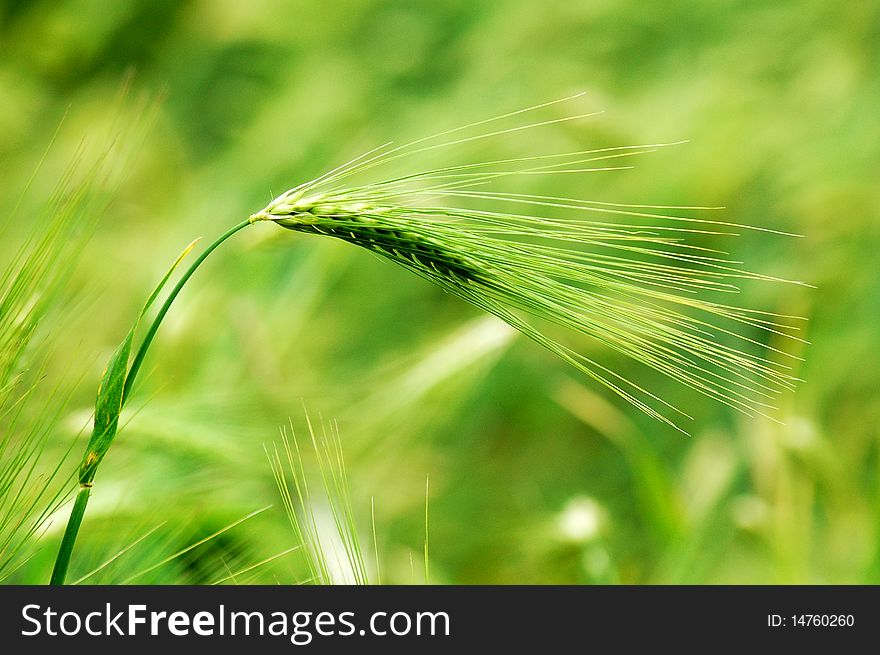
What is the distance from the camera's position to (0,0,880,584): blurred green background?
112 cm

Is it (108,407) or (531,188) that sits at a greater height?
(531,188)

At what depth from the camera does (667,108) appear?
1.59 metres

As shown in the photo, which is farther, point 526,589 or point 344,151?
point 344,151

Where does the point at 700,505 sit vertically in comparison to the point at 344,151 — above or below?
below

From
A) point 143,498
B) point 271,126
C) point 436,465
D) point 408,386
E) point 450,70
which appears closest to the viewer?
point 143,498

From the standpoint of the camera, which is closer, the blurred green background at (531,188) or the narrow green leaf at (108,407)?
the narrow green leaf at (108,407)

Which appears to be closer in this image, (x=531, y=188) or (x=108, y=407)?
(x=108, y=407)

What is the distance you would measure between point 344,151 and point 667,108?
61 cm

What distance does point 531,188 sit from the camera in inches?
60.6

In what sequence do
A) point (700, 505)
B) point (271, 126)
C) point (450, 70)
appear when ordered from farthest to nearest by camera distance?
point (450, 70)
point (271, 126)
point (700, 505)

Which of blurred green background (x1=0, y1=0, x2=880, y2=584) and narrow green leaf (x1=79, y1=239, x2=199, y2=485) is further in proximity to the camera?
blurred green background (x1=0, y1=0, x2=880, y2=584)

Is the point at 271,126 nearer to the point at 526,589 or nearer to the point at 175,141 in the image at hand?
the point at 175,141

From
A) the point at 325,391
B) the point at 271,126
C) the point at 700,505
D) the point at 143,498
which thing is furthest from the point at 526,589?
the point at 271,126

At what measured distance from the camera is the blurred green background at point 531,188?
1.12 meters
